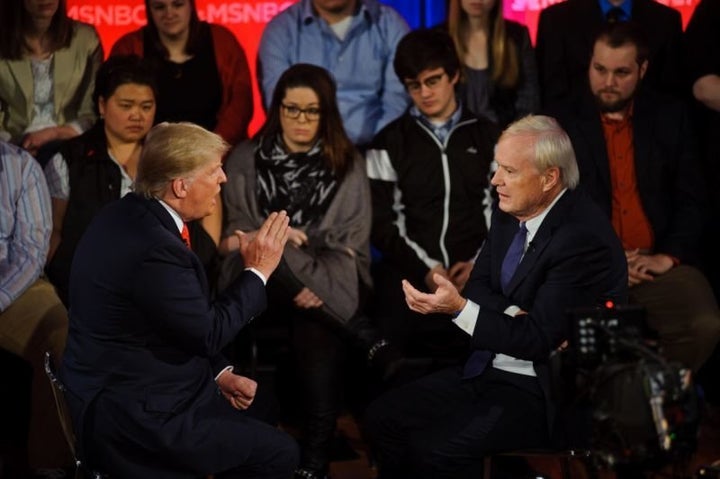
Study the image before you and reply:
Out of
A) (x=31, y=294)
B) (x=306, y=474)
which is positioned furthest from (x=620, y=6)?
(x=31, y=294)

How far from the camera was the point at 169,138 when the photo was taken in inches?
→ 154

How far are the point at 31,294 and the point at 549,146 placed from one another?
2.41m

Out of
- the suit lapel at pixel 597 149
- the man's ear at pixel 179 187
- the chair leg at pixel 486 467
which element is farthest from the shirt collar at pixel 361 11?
the chair leg at pixel 486 467

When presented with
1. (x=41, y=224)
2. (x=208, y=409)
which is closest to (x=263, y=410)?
(x=208, y=409)

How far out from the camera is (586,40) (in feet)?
20.2

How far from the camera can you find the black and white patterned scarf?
18.5 ft

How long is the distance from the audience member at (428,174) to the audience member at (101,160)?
1.10 metres

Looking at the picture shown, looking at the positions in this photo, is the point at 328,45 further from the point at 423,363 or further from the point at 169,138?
the point at 169,138

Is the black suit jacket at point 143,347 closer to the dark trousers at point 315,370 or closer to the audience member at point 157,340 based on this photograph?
the audience member at point 157,340

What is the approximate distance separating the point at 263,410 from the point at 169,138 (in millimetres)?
1109

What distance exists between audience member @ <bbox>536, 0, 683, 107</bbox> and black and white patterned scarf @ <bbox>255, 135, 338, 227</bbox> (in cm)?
126

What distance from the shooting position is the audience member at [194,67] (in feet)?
20.0

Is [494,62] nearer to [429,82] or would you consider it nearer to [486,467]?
[429,82]

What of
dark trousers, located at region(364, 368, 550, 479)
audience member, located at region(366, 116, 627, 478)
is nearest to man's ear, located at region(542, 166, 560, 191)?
audience member, located at region(366, 116, 627, 478)
